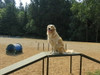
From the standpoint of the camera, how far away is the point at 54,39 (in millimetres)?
6094

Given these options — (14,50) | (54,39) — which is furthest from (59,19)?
(54,39)

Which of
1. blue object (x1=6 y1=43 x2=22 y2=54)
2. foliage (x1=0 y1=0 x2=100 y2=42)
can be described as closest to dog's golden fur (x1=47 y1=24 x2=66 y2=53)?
blue object (x1=6 y1=43 x2=22 y2=54)

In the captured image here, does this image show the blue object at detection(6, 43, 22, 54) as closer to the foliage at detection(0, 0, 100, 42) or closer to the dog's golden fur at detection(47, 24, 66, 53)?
the dog's golden fur at detection(47, 24, 66, 53)

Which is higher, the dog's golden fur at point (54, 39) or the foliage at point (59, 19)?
the foliage at point (59, 19)

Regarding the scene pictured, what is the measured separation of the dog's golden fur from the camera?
19.7 ft

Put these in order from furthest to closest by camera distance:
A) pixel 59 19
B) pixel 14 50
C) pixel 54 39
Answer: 1. pixel 59 19
2. pixel 14 50
3. pixel 54 39

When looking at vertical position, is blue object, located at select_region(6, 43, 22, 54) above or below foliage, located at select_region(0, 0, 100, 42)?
below

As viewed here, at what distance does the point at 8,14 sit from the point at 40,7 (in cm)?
1115

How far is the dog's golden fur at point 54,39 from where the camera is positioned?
6020 millimetres

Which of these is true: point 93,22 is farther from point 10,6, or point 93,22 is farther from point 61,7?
point 10,6

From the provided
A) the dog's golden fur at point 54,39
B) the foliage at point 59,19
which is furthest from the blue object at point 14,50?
the foliage at point 59,19

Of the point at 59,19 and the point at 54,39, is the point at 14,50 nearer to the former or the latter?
the point at 54,39

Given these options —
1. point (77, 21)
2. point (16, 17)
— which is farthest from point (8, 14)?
point (77, 21)

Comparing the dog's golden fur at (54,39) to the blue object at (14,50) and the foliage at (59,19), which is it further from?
the foliage at (59,19)
